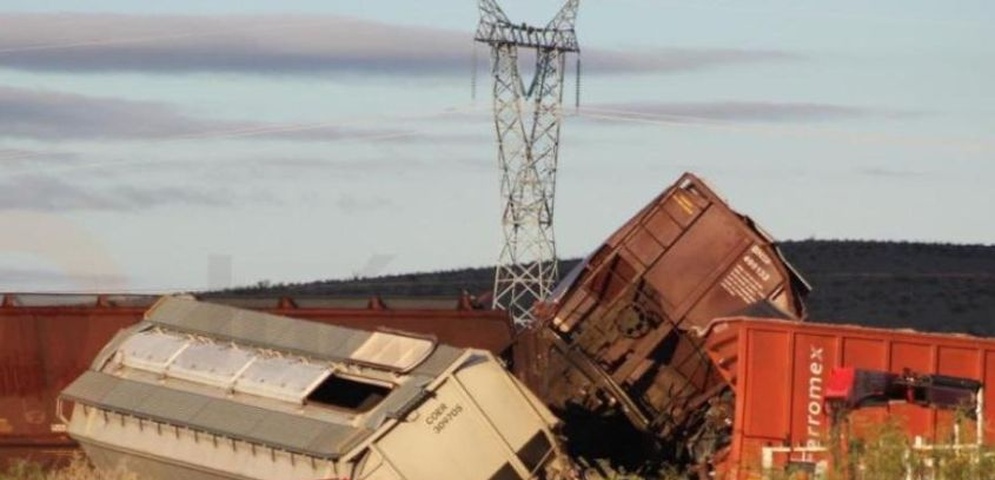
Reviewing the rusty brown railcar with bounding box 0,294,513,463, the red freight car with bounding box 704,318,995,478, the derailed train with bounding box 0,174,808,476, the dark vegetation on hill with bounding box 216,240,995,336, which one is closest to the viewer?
the red freight car with bounding box 704,318,995,478

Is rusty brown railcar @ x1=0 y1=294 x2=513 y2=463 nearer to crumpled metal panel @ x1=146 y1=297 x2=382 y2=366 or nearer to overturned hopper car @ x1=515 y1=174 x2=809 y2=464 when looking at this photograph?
overturned hopper car @ x1=515 y1=174 x2=809 y2=464

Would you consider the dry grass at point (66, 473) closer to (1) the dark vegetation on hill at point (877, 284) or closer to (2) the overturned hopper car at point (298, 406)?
(2) the overturned hopper car at point (298, 406)

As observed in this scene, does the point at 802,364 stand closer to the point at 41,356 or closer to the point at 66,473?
the point at 66,473

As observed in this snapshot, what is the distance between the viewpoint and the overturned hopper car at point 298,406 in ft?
66.7

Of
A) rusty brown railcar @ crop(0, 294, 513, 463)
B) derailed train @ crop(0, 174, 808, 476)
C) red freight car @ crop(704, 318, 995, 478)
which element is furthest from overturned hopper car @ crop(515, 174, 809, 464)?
red freight car @ crop(704, 318, 995, 478)

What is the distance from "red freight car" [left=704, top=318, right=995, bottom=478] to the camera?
68.1ft

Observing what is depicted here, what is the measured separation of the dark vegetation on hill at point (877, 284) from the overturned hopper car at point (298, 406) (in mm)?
30819

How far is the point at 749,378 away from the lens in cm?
2114

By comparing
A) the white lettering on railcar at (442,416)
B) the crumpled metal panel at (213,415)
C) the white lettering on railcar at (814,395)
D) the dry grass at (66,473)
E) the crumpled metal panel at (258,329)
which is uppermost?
the crumpled metal panel at (258,329)

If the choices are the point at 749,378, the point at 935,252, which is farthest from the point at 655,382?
the point at 935,252

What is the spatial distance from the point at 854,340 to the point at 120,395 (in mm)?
7667

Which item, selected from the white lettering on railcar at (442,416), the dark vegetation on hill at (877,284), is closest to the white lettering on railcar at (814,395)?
the white lettering on railcar at (442,416)

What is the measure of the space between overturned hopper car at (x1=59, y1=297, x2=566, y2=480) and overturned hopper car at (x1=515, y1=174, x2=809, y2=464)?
264 centimetres

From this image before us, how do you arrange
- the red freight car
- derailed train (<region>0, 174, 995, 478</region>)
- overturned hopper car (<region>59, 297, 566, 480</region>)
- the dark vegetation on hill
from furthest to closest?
the dark vegetation on hill → derailed train (<region>0, 174, 995, 478</region>) → the red freight car → overturned hopper car (<region>59, 297, 566, 480</region>)
